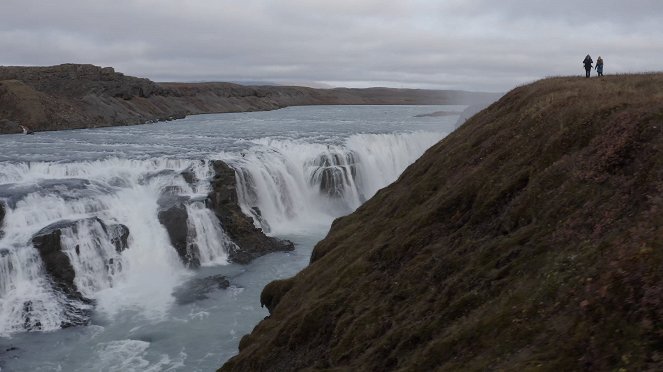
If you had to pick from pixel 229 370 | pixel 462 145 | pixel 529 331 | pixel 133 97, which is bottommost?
pixel 229 370

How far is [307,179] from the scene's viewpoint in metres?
48.4

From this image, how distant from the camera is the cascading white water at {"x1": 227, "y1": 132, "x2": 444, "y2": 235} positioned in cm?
4266

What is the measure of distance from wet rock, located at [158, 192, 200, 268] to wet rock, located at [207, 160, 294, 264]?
2.07 metres

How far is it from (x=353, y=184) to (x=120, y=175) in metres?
20.4

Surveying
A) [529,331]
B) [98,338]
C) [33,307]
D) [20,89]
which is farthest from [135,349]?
[20,89]

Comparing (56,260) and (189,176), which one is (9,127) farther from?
(56,260)

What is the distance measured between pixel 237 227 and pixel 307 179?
13.4 m

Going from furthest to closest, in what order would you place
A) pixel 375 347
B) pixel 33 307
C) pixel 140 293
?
1. pixel 140 293
2. pixel 33 307
3. pixel 375 347

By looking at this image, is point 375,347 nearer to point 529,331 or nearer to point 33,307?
point 529,331

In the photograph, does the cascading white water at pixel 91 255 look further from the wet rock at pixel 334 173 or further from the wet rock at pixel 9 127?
the wet rock at pixel 9 127

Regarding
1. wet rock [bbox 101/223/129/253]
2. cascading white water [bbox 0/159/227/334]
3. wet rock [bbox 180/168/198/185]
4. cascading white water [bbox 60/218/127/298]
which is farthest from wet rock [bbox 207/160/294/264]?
cascading white water [bbox 60/218/127/298]

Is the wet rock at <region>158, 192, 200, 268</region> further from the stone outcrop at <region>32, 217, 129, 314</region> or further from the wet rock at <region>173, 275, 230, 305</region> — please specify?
the stone outcrop at <region>32, 217, 129, 314</region>

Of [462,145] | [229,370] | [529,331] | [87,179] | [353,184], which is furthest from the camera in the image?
[353,184]

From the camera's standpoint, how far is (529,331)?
311 inches
